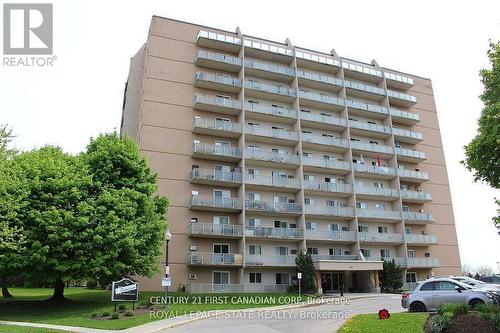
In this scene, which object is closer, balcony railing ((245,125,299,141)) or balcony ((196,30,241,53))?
balcony railing ((245,125,299,141))

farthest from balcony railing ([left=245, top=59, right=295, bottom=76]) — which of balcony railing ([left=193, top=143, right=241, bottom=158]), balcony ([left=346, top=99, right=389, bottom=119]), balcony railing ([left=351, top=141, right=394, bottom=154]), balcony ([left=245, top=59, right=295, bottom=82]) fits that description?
balcony railing ([left=351, top=141, right=394, bottom=154])

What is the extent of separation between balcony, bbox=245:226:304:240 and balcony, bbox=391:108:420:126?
20.7m

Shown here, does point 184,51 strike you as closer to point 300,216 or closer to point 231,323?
point 300,216

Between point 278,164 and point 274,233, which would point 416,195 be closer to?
point 278,164

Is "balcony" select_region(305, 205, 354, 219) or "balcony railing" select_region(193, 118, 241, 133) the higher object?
"balcony railing" select_region(193, 118, 241, 133)

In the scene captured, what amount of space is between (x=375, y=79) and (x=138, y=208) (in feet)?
117

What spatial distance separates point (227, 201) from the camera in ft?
125

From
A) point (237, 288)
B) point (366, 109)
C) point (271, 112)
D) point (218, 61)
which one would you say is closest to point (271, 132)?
point (271, 112)

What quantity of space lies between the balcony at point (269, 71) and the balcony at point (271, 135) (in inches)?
250

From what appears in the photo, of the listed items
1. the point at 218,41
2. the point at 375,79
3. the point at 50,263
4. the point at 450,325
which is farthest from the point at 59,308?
the point at 375,79

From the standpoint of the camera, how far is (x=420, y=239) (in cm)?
4544

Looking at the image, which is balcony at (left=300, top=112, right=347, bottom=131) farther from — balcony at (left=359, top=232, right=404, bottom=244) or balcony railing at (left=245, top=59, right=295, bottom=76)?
balcony at (left=359, top=232, right=404, bottom=244)

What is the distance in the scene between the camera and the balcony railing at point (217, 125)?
1547 inches

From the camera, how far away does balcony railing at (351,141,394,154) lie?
152 ft
